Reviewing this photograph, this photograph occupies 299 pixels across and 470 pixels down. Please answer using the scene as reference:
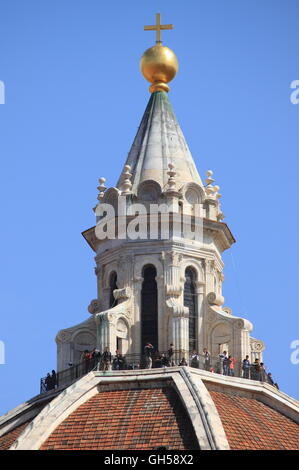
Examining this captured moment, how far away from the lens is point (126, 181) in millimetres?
88312

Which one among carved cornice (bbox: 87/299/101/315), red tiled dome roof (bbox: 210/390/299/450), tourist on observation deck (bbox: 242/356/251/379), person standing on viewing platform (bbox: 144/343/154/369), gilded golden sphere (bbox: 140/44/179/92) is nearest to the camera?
red tiled dome roof (bbox: 210/390/299/450)

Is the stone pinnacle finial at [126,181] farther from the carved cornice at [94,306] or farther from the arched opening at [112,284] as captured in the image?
the carved cornice at [94,306]

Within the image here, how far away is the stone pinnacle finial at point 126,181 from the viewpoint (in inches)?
3472

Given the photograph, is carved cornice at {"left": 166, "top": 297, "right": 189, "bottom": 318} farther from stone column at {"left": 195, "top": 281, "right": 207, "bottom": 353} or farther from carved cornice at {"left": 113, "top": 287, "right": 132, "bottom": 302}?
carved cornice at {"left": 113, "top": 287, "right": 132, "bottom": 302}

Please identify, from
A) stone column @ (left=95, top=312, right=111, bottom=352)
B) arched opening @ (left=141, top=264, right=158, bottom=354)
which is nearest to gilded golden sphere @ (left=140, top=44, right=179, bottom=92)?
arched opening @ (left=141, top=264, right=158, bottom=354)

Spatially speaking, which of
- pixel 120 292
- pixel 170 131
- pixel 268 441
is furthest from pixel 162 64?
pixel 268 441

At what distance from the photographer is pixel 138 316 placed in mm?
86375

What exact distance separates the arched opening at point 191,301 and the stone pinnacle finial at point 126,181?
3544 millimetres

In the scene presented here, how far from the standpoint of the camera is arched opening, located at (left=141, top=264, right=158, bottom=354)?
3388 inches

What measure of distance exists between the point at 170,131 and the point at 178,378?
11784 millimetres

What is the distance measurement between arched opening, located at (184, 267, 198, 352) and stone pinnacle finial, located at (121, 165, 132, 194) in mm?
3544

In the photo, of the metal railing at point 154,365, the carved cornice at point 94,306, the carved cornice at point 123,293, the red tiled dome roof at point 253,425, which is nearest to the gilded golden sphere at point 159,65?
the carved cornice at point 94,306

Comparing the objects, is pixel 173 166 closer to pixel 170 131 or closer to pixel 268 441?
pixel 170 131

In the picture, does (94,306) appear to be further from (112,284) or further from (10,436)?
(10,436)
